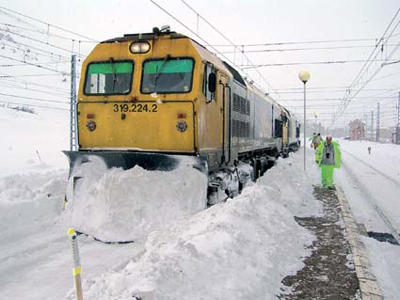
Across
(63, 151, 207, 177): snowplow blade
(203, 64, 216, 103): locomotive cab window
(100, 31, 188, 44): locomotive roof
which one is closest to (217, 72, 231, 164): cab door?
(203, 64, 216, 103): locomotive cab window

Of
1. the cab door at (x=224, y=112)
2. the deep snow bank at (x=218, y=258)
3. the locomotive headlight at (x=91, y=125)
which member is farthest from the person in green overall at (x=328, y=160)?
the locomotive headlight at (x=91, y=125)

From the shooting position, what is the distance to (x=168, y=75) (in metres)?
7.43

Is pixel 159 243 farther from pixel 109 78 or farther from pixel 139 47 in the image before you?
pixel 139 47

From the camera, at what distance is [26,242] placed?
247 inches

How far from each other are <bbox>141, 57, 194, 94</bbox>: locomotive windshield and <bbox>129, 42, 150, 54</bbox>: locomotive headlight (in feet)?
0.89

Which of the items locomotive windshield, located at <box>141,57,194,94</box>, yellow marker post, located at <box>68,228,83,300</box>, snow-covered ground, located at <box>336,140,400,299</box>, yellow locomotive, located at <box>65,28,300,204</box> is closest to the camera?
yellow marker post, located at <box>68,228,83,300</box>

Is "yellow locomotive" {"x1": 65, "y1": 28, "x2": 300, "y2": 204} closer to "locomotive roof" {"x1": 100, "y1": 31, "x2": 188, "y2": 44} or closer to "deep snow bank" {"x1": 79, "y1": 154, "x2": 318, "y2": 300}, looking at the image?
"locomotive roof" {"x1": 100, "y1": 31, "x2": 188, "y2": 44}

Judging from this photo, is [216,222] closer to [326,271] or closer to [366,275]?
[326,271]

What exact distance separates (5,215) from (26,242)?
115 centimetres

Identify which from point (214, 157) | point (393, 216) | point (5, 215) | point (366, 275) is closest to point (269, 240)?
point (366, 275)

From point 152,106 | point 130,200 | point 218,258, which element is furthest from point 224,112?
point 218,258

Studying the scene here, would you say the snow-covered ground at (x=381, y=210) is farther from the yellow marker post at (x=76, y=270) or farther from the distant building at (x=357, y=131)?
the distant building at (x=357, y=131)

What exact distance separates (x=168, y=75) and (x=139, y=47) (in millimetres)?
869

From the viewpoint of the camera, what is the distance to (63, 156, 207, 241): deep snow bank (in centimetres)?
628
